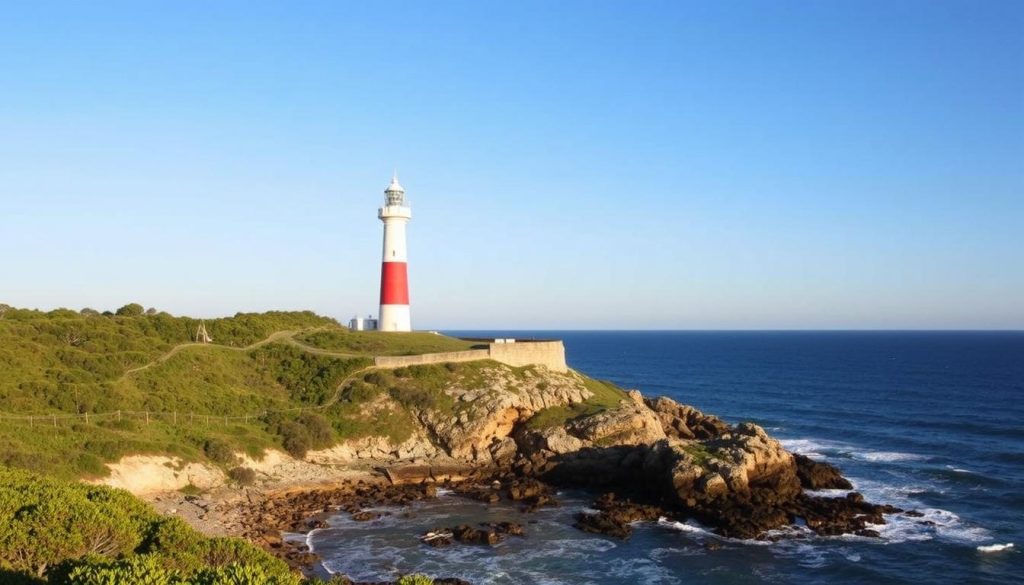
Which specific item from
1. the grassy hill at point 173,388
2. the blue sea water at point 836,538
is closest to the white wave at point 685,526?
the blue sea water at point 836,538

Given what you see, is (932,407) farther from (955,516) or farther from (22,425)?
(22,425)

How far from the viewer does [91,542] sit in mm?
19250

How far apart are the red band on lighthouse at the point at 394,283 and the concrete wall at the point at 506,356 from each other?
39.8ft

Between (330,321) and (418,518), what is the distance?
142ft

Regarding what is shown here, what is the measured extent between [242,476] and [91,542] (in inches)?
999

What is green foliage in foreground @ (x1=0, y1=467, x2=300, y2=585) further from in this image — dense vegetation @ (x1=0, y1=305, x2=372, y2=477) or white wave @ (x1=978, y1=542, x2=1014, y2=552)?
white wave @ (x1=978, y1=542, x2=1014, y2=552)

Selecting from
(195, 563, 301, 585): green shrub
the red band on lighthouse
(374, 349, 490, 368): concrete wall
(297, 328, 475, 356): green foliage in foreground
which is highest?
the red band on lighthouse

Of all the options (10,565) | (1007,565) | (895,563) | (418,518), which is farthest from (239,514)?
(1007,565)

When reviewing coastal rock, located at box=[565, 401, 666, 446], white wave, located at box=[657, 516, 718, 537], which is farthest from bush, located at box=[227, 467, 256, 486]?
white wave, located at box=[657, 516, 718, 537]

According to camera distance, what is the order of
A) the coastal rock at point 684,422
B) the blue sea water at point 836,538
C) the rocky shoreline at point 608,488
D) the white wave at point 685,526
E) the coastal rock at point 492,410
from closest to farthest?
the blue sea water at point 836,538
the rocky shoreline at point 608,488
the white wave at point 685,526
the coastal rock at point 492,410
the coastal rock at point 684,422

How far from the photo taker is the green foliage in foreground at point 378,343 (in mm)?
65062

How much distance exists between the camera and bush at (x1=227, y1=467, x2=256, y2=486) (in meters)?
43.5

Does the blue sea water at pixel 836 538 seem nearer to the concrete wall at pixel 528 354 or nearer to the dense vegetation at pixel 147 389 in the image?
the dense vegetation at pixel 147 389

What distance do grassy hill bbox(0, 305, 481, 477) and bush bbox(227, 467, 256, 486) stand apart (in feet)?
2.70
